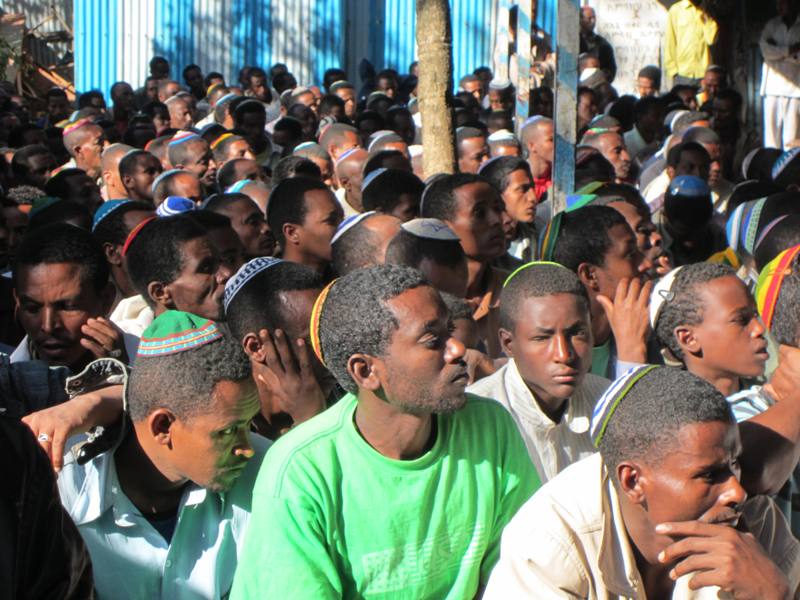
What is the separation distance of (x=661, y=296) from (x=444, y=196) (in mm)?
2005

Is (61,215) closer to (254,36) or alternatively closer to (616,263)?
(616,263)

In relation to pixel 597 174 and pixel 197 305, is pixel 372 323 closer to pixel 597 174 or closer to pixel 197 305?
pixel 197 305

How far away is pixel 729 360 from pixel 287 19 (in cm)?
1607

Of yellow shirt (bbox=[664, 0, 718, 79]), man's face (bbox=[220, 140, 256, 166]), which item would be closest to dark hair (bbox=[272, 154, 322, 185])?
man's face (bbox=[220, 140, 256, 166])

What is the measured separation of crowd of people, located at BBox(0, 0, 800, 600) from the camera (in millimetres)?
2613

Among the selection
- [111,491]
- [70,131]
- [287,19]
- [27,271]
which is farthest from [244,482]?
[287,19]

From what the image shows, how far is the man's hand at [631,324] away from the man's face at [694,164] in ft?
12.6

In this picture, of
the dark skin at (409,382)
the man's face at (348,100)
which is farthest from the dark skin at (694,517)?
the man's face at (348,100)

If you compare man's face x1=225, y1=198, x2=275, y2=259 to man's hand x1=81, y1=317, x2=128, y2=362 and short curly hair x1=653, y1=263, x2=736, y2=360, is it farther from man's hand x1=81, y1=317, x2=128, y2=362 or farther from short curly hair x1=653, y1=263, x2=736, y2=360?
short curly hair x1=653, y1=263, x2=736, y2=360

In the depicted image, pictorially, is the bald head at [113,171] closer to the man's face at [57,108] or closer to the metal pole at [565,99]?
the metal pole at [565,99]

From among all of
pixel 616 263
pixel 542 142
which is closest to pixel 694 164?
pixel 542 142

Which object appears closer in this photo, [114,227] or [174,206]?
[114,227]

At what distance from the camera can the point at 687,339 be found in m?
3.82

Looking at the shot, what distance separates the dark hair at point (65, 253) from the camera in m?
4.28
